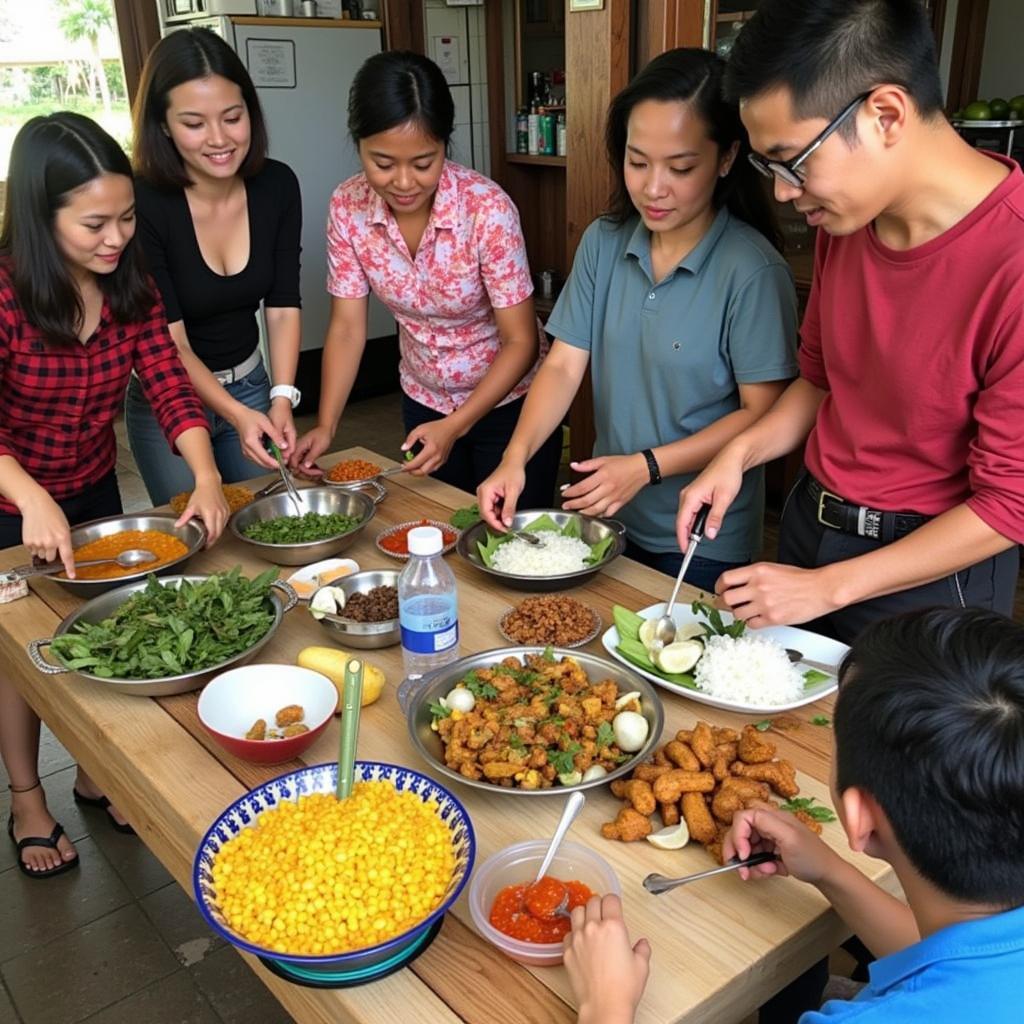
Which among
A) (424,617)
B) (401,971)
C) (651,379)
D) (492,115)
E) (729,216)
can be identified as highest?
(492,115)

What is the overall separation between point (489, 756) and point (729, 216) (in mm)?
1214

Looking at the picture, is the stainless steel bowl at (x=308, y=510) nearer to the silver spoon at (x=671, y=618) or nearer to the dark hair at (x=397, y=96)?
the silver spoon at (x=671, y=618)

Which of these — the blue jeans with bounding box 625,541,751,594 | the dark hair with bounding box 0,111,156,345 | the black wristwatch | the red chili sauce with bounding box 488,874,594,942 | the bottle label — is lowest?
the blue jeans with bounding box 625,541,751,594

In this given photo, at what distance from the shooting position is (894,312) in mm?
1438

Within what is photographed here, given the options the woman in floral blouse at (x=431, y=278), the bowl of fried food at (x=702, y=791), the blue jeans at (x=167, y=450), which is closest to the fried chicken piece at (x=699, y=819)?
the bowl of fried food at (x=702, y=791)

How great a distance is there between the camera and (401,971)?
1.01 metres

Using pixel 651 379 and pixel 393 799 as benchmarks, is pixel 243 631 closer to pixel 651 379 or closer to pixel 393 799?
pixel 393 799

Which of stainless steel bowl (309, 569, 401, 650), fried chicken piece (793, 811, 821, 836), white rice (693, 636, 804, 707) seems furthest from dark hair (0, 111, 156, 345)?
fried chicken piece (793, 811, 821, 836)

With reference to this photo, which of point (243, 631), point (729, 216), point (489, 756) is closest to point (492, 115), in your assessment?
Result: point (729, 216)

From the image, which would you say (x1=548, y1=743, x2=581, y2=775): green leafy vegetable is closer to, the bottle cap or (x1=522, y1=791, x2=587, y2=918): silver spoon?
(x1=522, y1=791, x2=587, y2=918): silver spoon

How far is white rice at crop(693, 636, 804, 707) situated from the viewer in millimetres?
1392

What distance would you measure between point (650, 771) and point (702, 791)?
0.07 m

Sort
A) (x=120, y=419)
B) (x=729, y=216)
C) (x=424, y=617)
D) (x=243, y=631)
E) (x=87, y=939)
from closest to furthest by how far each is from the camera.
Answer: (x=424, y=617) → (x=243, y=631) → (x=729, y=216) → (x=87, y=939) → (x=120, y=419)

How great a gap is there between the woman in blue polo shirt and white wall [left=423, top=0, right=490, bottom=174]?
12.5 ft
